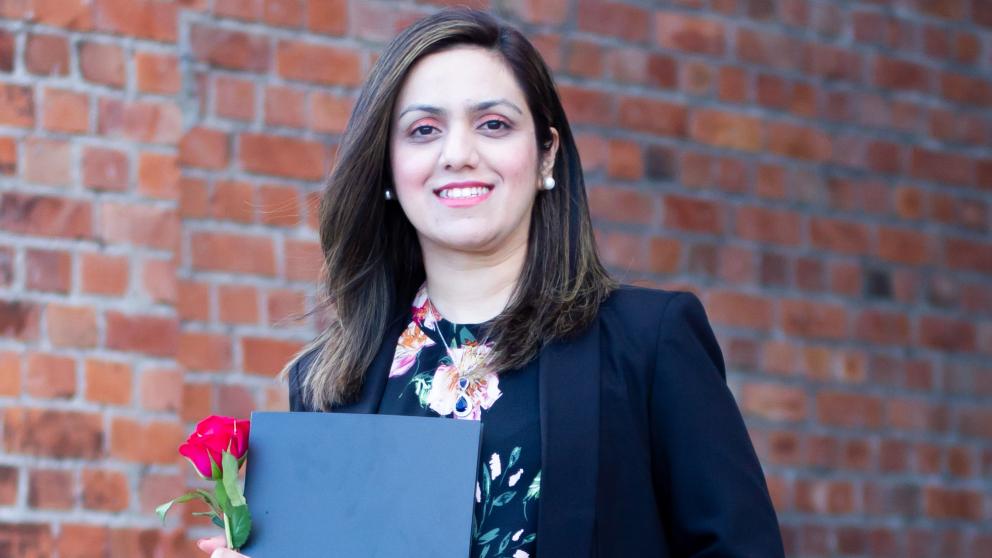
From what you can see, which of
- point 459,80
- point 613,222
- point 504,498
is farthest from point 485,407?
point 613,222

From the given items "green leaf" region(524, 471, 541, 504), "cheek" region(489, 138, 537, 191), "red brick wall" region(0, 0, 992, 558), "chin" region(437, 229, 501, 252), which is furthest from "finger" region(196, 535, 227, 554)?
"red brick wall" region(0, 0, 992, 558)

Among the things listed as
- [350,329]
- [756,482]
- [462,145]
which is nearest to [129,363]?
[350,329]

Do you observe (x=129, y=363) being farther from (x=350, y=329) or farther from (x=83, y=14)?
(x=350, y=329)

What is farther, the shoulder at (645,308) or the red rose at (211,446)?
the shoulder at (645,308)

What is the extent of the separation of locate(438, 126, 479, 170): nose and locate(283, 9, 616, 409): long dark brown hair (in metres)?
0.15

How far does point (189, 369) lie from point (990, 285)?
252cm

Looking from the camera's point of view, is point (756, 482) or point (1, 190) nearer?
point (756, 482)

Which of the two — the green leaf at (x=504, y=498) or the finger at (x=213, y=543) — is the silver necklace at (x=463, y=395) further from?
the finger at (x=213, y=543)

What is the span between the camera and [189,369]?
3.80m

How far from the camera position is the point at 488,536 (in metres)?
2.34

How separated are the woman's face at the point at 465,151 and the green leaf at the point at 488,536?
47cm

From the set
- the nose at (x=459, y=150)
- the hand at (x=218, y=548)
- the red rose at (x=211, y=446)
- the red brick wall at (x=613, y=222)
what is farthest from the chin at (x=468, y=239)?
the red brick wall at (x=613, y=222)

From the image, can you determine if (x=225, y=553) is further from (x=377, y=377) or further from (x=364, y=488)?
(x=377, y=377)

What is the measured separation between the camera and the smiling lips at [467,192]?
8.14 ft
